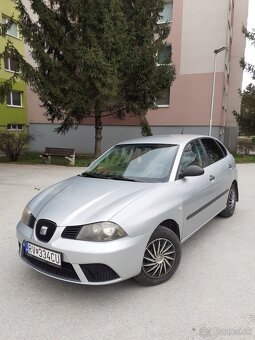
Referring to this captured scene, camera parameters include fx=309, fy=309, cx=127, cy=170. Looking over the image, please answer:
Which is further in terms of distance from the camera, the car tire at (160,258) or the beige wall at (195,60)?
the beige wall at (195,60)

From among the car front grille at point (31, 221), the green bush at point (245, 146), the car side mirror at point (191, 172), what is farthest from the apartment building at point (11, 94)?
the car side mirror at point (191, 172)

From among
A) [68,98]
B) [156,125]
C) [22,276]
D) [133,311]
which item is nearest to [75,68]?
[68,98]

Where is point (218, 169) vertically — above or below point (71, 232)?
above

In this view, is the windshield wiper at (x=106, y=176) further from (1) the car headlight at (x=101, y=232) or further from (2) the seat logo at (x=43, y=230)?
(2) the seat logo at (x=43, y=230)

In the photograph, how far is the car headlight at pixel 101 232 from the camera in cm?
281

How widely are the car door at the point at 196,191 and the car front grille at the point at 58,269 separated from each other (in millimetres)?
1463

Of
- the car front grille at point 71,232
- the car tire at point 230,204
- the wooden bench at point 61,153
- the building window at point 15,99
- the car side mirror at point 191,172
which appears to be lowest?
the wooden bench at point 61,153

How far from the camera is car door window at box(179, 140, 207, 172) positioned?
3.99 meters

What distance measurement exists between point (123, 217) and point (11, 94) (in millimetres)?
22915

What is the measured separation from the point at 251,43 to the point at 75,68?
1257 centimetres

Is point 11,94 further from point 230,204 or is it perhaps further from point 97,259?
point 97,259

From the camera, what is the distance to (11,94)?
914 inches

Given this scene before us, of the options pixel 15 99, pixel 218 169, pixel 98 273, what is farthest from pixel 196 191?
pixel 15 99

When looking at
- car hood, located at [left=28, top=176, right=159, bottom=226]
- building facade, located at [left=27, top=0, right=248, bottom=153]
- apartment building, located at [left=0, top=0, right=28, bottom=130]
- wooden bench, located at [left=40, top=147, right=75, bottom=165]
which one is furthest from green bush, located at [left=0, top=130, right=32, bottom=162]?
car hood, located at [left=28, top=176, right=159, bottom=226]
